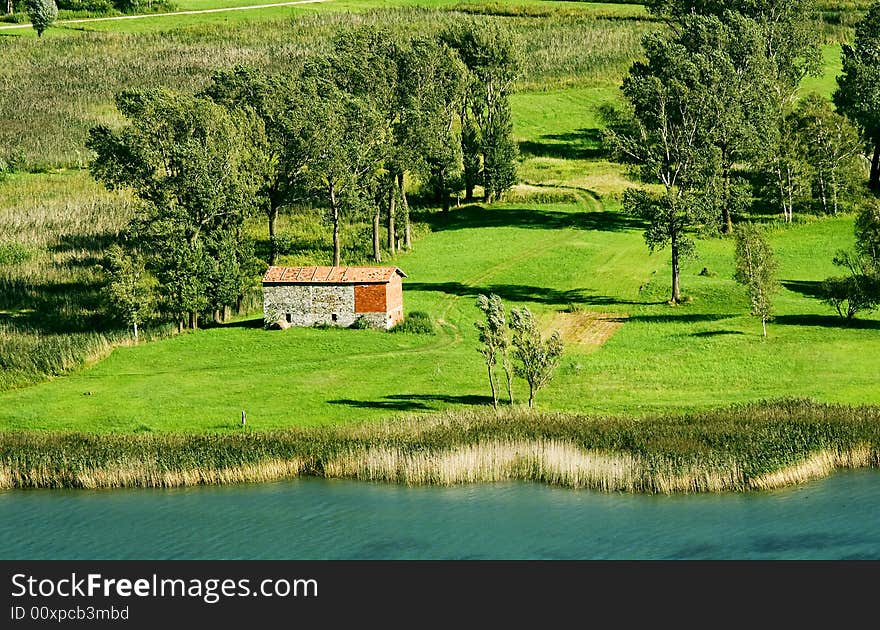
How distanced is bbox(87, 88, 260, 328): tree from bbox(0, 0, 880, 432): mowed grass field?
5117mm

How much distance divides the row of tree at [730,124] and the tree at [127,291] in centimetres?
3832

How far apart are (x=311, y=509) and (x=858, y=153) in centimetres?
8431

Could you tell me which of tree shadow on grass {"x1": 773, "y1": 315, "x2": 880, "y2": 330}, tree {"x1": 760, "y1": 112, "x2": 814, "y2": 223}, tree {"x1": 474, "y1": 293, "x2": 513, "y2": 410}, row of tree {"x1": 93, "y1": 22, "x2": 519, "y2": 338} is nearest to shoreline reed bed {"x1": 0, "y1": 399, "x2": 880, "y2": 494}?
tree {"x1": 474, "y1": 293, "x2": 513, "y2": 410}

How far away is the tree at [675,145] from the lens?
96188 millimetres

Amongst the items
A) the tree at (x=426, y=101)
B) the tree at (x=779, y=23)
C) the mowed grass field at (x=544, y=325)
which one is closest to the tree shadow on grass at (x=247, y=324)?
the mowed grass field at (x=544, y=325)

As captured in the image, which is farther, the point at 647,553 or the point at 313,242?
the point at 313,242

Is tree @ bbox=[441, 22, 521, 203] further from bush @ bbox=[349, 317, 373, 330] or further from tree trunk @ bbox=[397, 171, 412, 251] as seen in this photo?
bush @ bbox=[349, 317, 373, 330]

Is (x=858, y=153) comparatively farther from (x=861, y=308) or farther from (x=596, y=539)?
(x=596, y=539)

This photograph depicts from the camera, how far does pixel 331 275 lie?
90.1 meters

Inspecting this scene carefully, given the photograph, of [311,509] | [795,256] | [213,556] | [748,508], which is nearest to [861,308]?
[795,256]

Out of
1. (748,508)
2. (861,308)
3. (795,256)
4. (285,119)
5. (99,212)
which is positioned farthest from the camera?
(99,212)

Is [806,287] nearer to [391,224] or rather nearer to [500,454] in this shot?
[391,224]

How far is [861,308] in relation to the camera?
88625 millimetres
